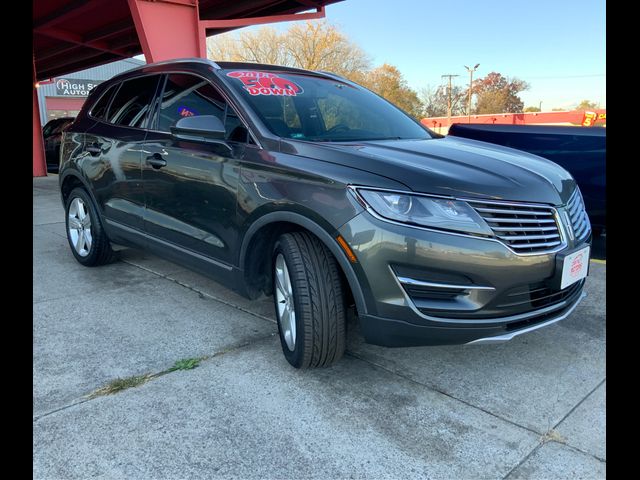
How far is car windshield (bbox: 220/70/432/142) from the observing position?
10.4 feet

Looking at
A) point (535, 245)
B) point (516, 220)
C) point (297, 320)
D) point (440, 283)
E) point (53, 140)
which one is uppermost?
point (53, 140)

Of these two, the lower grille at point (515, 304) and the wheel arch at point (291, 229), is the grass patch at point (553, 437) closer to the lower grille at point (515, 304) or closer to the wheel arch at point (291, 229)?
the lower grille at point (515, 304)

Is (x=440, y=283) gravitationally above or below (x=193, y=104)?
below

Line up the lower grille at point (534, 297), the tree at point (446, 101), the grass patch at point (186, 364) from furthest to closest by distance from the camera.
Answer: the tree at point (446, 101) < the grass patch at point (186, 364) < the lower grille at point (534, 297)

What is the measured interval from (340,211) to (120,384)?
1472 mm

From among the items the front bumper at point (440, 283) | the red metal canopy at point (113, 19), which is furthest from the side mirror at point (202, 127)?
the red metal canopy at point (113, 19)

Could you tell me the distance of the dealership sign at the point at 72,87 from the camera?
46500mm

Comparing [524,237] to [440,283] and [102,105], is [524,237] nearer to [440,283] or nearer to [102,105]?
[440,283]

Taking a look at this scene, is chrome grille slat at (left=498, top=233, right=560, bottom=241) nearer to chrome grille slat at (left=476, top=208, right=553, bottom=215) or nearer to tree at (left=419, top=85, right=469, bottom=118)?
chrome grille slat at (left=476, top=208, right=553, bottom=215)

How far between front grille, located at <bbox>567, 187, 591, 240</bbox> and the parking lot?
768 mm

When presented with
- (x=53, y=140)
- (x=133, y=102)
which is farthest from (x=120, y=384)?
(x=53, y=140)

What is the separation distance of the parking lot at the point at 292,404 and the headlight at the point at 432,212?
2.99 feet

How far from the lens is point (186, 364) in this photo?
9.77 ft

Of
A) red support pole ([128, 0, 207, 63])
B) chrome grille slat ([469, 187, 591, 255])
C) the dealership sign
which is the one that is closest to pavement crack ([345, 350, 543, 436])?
chrome grille slat ([469, 187, 591, 255])
